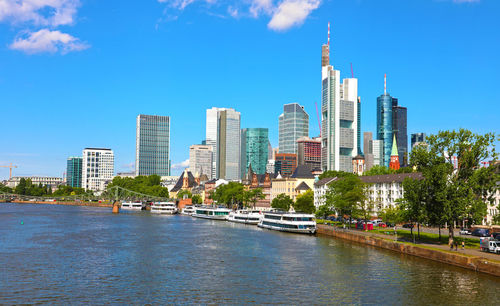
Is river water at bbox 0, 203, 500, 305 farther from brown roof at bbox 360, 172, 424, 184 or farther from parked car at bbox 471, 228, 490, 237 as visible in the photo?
brown roof at bbox 360, 172, 424, 184

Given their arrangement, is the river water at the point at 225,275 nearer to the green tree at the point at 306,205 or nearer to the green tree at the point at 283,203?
the green tree at the point at 306,205

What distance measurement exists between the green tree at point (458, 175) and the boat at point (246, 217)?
79.5 m

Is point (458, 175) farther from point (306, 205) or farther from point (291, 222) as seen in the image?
point (306, 205)

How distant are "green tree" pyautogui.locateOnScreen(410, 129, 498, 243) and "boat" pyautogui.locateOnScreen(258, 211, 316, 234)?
40188mm

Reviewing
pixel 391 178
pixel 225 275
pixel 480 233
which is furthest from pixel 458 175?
pixel 391 178

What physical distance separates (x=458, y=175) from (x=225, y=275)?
139 ft

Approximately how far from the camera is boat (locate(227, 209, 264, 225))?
15925 cm

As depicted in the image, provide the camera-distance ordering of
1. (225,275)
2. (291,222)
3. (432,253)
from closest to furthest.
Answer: (225,275) < (432,253) < (291,222)

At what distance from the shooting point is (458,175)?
8019cm

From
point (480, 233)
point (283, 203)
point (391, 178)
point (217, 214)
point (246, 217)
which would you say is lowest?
point (217, 214)

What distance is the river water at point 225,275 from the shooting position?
4938 cm

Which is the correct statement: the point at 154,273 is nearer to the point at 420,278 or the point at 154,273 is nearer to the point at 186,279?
the point at 186,279

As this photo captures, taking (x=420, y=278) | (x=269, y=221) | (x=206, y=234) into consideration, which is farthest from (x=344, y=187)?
(x=420, y=278)

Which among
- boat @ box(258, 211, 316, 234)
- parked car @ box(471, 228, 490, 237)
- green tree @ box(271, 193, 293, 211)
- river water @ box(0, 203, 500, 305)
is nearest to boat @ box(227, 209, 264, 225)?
boat @ box(258, 211, 316, 234)
